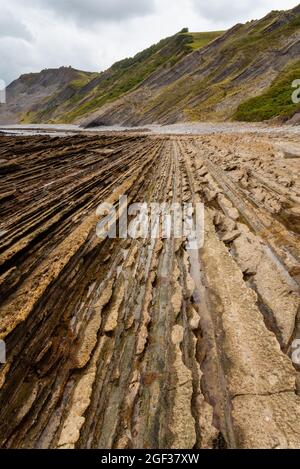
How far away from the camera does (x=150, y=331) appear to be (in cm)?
416

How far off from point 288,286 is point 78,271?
3.71m

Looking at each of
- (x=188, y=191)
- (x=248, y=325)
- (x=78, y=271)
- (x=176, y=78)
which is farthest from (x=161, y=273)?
(x=176, y=78)

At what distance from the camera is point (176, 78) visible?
76.3 meters
